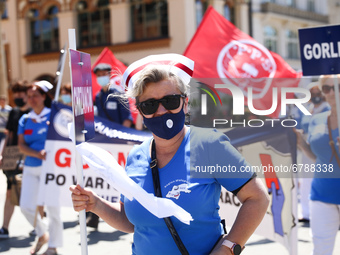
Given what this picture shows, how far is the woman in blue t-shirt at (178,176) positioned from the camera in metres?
2.33

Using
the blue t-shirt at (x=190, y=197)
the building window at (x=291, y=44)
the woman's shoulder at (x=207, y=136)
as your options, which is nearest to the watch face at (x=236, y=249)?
the blue t-shirt at (x=190, y=197)

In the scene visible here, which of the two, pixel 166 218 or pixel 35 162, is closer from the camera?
pixel 166 218

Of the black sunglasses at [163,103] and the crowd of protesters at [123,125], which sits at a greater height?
the black sunglasses at [163,103]

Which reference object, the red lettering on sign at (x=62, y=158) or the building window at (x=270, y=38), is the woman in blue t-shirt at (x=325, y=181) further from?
the building window at (x=270, y=38)

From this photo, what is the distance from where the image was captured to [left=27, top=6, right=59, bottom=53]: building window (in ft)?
97.0

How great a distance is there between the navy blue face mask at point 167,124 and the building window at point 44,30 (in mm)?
28021

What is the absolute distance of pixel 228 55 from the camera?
713 cm

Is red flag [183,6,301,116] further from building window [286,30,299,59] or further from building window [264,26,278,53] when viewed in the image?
building window [286,30,299,59]

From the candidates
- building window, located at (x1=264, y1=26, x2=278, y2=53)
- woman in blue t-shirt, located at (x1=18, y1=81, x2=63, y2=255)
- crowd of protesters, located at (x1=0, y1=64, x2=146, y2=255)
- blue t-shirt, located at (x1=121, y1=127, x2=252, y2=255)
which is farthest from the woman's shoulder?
building window, located at (x1=264, y1=26, x2=278, y2=53)

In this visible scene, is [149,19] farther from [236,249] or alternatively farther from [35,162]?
[236,249]

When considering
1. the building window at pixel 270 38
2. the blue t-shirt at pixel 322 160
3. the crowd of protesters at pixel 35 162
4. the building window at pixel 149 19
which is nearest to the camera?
the blue t-shirt at pixel 322 160

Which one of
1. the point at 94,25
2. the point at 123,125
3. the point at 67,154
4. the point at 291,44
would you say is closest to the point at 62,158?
the point at 67,154

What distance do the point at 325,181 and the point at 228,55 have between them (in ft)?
10.5

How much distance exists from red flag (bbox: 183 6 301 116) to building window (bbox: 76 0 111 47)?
2135 cm
